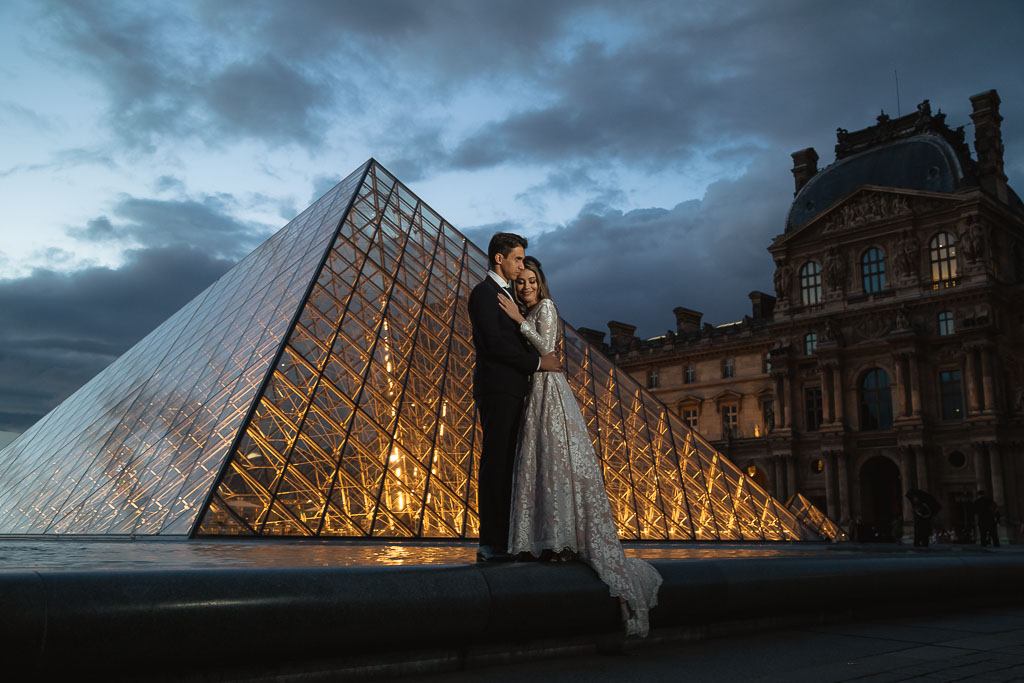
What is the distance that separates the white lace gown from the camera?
13.1 feet

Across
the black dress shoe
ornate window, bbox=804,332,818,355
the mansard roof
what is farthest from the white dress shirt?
ornate window, bbox=804,332,818,355

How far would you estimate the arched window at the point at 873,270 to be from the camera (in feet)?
139

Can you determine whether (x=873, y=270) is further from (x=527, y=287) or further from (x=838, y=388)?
(x=527, y=287)

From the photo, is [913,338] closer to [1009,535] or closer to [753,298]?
[1009,535]

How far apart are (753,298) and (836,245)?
10.0 metres

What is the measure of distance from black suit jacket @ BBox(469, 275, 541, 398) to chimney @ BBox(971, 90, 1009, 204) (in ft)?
146

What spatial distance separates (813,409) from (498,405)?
42850 millimetres

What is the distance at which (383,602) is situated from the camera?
3260 millimetres

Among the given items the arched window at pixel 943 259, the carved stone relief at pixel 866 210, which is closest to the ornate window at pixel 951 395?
the arched window at pixel 943 259

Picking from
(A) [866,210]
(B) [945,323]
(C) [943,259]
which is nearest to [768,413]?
(B) [945,323]

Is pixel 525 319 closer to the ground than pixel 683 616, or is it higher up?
higher up

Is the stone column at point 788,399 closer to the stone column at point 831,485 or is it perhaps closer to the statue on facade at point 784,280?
the stone column at point 831,485

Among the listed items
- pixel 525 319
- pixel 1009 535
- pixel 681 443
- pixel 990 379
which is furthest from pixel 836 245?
pixel 525 319

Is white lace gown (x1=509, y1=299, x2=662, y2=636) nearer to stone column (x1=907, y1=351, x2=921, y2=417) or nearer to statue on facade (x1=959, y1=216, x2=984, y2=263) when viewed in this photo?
stone column (x1=907, y1=351, x2=921, y2=417)
